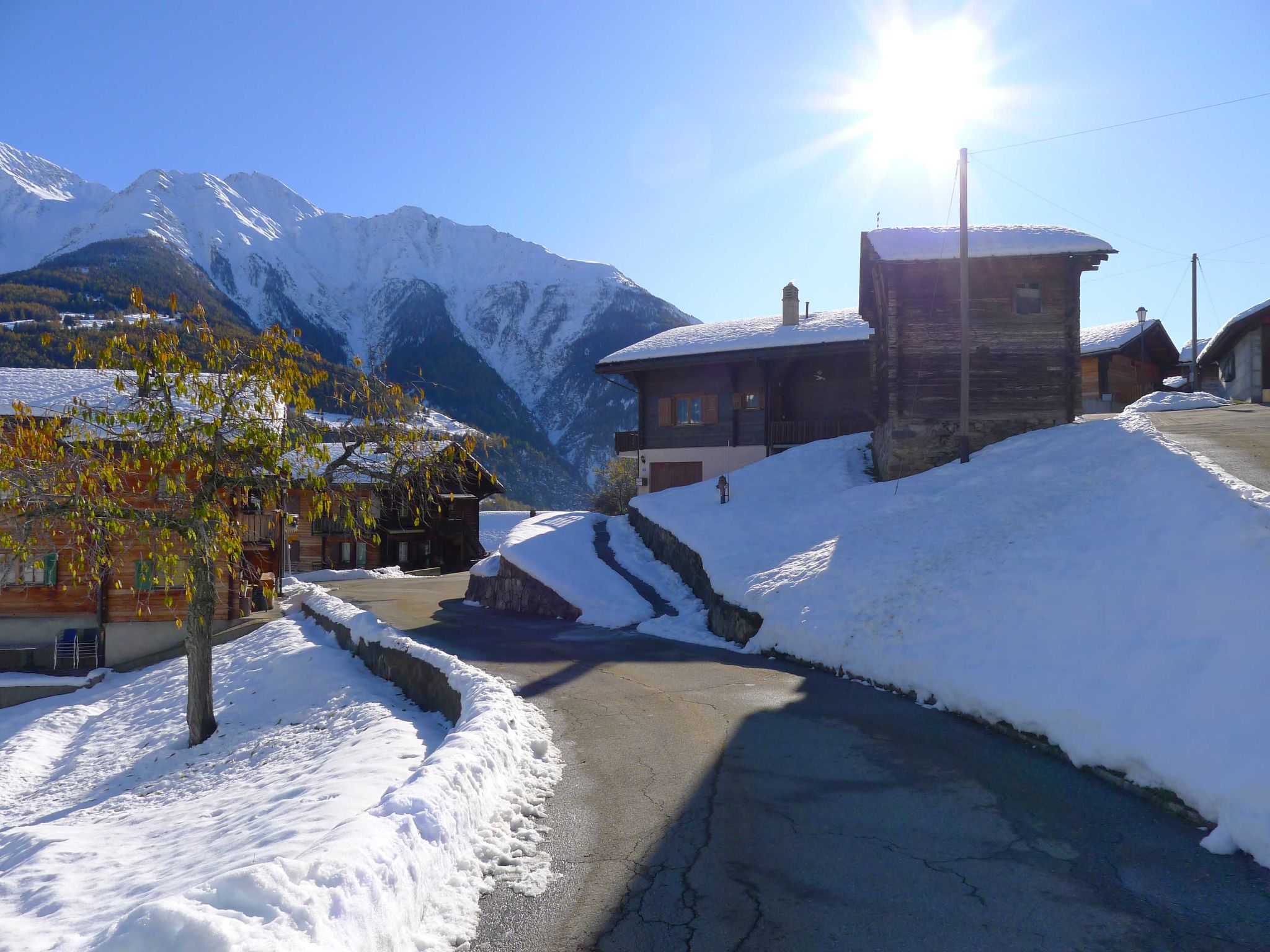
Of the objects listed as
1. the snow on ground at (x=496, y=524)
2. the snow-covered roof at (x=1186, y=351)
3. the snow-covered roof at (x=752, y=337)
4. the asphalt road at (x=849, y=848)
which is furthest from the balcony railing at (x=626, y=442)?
the snow-covered roof at (x=1186, y=351)

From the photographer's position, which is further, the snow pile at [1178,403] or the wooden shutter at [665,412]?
the wooden shutter at [665,412]

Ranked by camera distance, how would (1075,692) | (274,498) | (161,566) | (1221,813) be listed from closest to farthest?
(1221,813), (1075,692), (161,566), (274,498)

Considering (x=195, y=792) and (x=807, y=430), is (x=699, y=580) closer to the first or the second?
(x=195, y=792)

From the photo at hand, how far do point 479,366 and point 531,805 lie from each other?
193 metres

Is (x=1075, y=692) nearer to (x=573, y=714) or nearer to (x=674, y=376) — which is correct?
(x=573, y=714)

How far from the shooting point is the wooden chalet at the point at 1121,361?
1342 inches

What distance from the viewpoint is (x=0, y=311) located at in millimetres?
109938

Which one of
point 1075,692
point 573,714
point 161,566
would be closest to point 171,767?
point 161,566

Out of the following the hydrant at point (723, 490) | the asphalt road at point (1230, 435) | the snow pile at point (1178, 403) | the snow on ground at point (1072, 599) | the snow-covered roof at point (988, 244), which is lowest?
the snow on ground at point (1072, 599)

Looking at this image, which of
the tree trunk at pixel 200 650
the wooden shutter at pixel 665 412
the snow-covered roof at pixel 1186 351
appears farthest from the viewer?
the snow-covered roof at pixel 1186 351

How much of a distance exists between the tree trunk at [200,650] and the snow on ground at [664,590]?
24.4 ft

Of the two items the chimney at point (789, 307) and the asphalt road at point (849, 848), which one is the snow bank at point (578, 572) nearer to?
the asphalt road at point (849, 848)

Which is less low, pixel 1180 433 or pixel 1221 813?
pixel 1180 433

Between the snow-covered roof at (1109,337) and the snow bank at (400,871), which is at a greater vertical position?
the snow-covered roof at (1109,337)
